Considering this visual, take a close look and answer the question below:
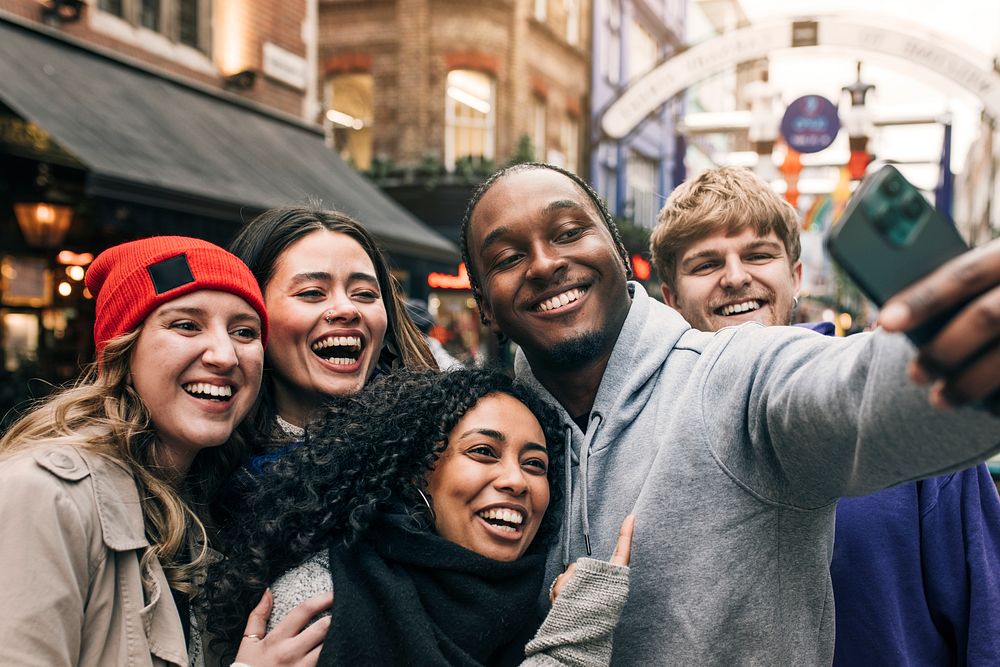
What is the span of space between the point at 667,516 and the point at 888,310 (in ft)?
3.12

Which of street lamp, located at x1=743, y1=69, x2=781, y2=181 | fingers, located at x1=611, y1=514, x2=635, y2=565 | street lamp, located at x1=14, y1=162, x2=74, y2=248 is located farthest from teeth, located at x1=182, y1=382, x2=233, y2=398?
street lamp, located at x1=743, y1=69, x2=781, y2=181

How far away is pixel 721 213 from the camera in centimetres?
283

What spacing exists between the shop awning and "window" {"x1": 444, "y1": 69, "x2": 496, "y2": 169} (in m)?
6.47

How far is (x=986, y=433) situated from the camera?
1047 mm

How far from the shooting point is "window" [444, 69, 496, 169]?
17.0m

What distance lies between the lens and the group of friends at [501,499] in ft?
5.52

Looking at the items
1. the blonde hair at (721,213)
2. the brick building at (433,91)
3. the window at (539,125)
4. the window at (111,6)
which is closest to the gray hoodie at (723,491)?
the blonde hair at (721,213)

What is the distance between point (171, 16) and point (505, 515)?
889 centimetres

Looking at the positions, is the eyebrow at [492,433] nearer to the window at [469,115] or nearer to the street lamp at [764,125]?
the street lamp at [764,125]

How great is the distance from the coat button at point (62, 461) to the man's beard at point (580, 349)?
3.81 feet

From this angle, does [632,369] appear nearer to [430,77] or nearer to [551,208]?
[551,208]

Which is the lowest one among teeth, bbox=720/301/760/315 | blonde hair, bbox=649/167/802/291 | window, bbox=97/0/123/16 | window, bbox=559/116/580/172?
teeth, bbox=720/301/760/315

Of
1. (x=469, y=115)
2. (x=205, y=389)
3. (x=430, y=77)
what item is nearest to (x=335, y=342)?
(x=205, y=389)

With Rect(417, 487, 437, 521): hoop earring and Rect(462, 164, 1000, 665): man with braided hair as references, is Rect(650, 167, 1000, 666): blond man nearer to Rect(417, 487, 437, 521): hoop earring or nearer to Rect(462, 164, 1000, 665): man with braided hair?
Rect(462, 164, 1000, 665): man with braided hair
